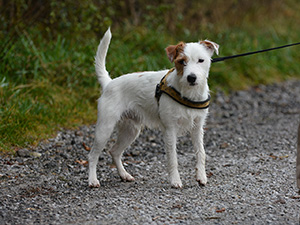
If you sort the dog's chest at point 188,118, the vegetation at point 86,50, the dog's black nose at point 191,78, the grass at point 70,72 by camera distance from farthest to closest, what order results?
the vegetation at point 86,50 → the grass at point 70,72 → the dog's chest at point 188,118 → the dog's black nose at point 191,78

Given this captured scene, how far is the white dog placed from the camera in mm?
4336

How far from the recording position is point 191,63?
14.0ft

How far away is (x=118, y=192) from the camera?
174 inches

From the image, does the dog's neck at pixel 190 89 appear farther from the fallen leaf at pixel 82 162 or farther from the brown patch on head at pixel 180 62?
the fallen leaf at pixel 82 162

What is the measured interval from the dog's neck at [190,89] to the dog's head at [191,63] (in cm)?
7

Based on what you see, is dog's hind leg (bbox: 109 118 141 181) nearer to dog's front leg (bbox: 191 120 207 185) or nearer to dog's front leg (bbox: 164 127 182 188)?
dog's front leg (bbox: 164 127 182 188)

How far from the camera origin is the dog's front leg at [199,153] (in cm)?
456

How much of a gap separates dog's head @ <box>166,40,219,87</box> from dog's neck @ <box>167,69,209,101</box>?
0.07m

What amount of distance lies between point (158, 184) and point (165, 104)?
0.80 metres

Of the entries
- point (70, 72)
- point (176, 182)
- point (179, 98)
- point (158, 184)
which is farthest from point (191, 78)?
point (70, 72)

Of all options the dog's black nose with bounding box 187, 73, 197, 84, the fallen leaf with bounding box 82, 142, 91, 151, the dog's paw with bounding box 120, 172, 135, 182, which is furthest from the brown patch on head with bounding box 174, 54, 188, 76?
the fallen leaf with bounding box 82, 142, 91, 151

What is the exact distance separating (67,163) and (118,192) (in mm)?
1208

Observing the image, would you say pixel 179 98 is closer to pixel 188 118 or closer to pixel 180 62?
pixel 188 118

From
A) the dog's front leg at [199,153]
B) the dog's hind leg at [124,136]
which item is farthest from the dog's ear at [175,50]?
the dog's hind leg at [124,136]
